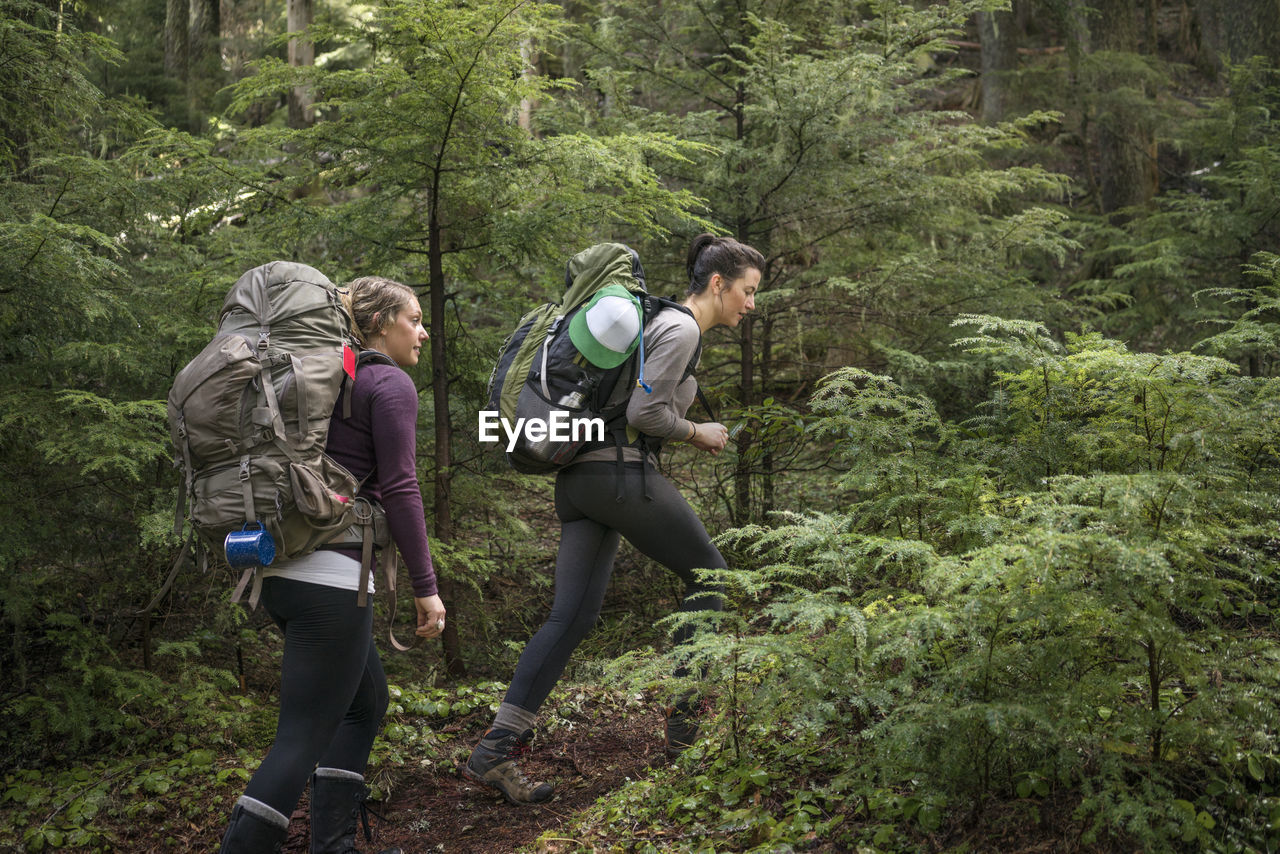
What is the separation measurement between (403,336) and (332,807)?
67.7 inches

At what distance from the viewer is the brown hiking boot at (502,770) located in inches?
147

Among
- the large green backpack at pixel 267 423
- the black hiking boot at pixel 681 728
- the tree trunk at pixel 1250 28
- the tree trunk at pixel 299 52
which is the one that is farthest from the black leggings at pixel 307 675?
the tree trunk at pixel 1250 28

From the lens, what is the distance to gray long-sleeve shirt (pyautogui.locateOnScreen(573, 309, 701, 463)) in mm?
3641

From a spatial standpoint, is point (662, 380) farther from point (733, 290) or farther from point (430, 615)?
point (430, 615)

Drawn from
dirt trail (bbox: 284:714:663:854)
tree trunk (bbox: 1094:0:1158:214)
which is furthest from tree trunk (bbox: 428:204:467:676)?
tree trunk (bbox: 1094:0:1158:214)

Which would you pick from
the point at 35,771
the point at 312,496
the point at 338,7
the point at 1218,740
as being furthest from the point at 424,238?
the point at 338,7

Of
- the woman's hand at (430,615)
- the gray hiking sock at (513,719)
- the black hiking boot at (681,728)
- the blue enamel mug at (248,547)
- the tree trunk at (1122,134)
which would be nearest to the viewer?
the blue enamel mug at (248,547)

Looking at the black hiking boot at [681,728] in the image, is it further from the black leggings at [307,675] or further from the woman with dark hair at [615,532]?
the black leggings at [307,675]

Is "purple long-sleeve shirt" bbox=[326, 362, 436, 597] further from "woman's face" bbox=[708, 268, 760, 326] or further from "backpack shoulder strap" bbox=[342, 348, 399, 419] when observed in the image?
"woman's face" bbox=[708, 268, 760, 326]

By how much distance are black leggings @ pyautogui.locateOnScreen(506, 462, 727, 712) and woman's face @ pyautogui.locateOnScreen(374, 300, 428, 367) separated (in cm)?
87

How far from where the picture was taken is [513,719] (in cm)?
371

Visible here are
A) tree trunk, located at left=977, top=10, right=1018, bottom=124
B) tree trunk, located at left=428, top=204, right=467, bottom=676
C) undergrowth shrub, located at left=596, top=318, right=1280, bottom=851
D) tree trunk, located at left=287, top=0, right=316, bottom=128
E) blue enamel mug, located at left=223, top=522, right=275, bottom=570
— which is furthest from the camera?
tree trunk, located at left=977, top=10, right=1018, bottom=124

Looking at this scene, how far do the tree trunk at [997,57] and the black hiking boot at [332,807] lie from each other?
13.0 m

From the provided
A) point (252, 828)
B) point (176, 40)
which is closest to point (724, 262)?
point (252, 828)
